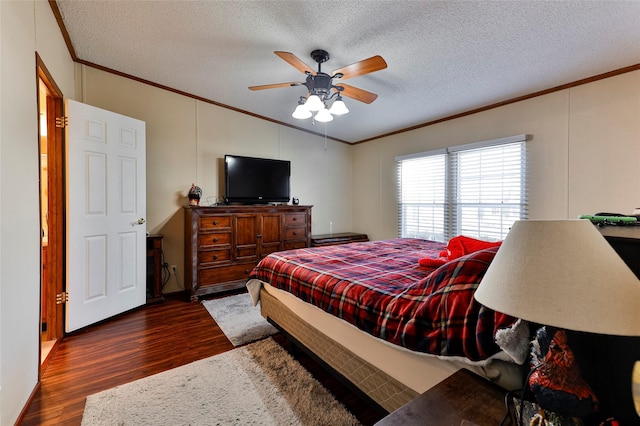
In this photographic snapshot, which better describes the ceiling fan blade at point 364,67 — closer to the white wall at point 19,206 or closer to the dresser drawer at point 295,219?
the white wall at point 19,206

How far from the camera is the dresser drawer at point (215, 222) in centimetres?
347

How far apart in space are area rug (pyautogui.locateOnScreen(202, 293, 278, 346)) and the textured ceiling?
2698mm

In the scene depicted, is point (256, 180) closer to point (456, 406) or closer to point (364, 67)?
point (364, 67)

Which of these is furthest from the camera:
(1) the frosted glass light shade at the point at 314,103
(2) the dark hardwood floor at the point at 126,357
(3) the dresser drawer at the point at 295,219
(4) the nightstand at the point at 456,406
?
(3) the dresser drawer at the point at 295,219

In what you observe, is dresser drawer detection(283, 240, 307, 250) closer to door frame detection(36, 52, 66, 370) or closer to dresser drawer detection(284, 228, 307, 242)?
dresser drawer detection(284, 228, 307, 242)

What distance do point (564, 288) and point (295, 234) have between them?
12.6ft

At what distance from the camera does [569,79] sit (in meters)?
2.81

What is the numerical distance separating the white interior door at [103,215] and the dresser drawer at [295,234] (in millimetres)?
1854

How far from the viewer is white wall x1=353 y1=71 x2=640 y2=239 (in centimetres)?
257

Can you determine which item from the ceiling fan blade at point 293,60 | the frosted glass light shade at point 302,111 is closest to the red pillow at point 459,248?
the frosted glass light shade at point 302,111

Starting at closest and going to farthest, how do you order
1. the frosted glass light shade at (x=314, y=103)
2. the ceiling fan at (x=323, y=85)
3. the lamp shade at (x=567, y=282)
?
the lamp shade at (x=567, y=282) → the ceiling fan at (x=323, y=85) → the frosted glass light shade at (x=314, y=103)

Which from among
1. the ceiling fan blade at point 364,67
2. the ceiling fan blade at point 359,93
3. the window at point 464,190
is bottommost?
the window at point 464,190

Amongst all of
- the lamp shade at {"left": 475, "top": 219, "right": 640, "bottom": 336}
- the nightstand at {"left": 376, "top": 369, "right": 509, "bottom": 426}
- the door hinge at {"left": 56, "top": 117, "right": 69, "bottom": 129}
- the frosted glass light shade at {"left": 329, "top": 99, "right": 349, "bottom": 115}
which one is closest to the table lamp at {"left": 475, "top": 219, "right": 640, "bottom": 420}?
the lamp shade at {"left": 475, "top": 219, "right": 640, "bottom": 336}

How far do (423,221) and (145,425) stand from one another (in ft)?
13.2
